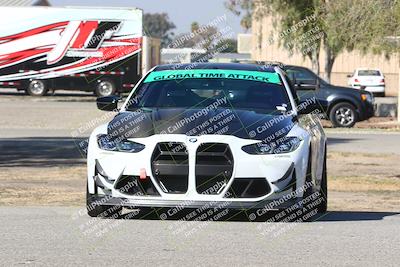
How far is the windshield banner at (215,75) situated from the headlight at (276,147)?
1.61 metres

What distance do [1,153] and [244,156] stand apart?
37.5 ft

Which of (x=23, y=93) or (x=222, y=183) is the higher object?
(x=222, y=183)

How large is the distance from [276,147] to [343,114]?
19.7 m

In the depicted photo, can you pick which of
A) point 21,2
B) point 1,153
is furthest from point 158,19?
point 1,153

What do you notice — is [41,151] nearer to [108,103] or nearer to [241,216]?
[108,103]

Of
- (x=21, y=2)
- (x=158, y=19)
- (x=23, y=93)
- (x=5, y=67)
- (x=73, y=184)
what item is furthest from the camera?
(x=158, y=19)

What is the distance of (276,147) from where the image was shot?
8.82 metres

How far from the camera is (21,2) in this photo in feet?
167

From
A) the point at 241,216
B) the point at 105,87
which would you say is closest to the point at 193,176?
the point at 241,216

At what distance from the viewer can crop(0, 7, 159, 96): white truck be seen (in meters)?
40.2

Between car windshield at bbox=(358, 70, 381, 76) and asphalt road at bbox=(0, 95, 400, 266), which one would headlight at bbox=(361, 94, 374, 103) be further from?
car windshield at bbox=(358, 70, 381, 76)

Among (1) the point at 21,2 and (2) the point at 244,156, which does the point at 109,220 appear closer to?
(2) the point at 244,156

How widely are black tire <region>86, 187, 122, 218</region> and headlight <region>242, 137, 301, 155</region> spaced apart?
4.46ft

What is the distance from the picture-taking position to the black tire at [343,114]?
28156mm
